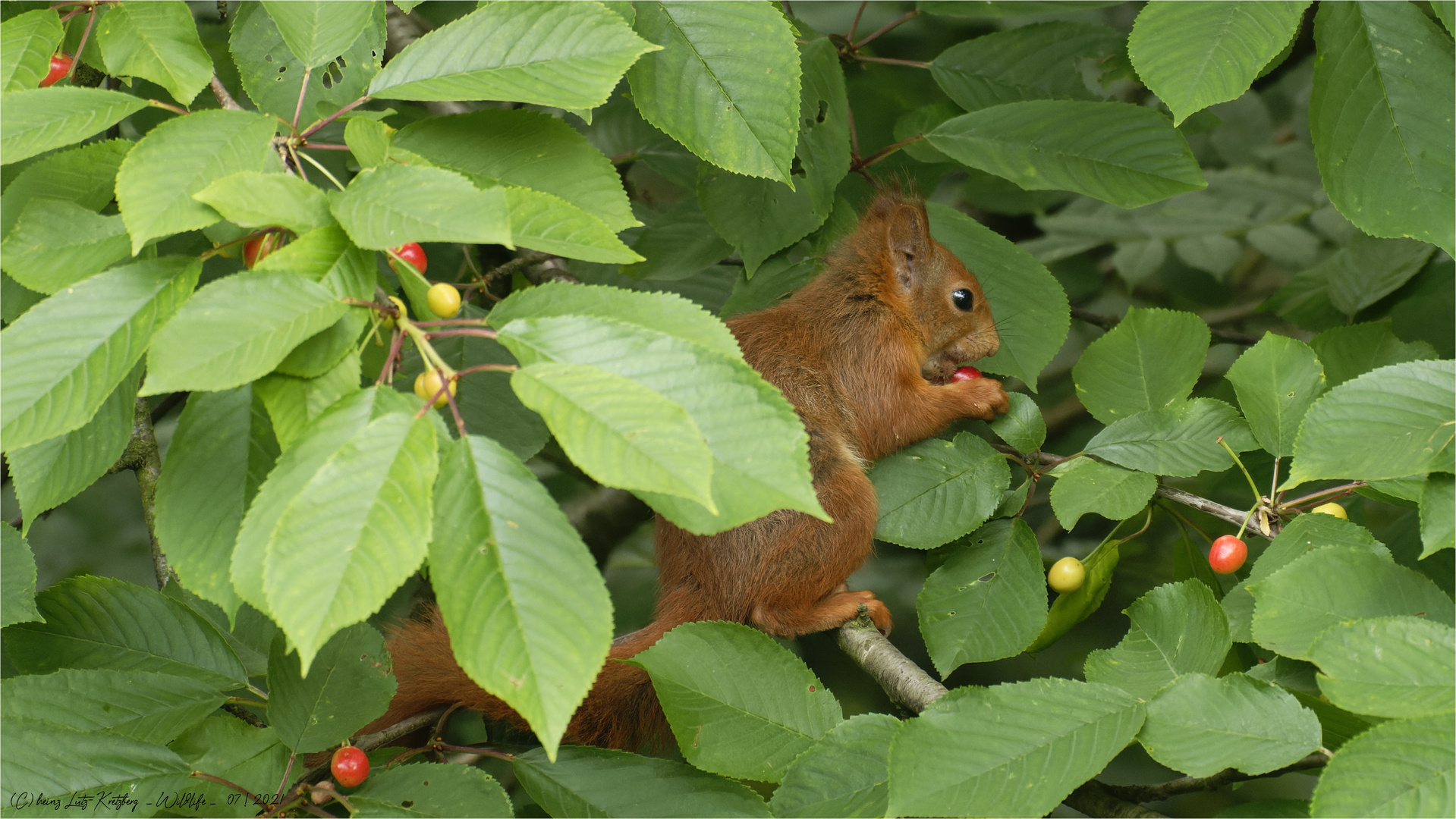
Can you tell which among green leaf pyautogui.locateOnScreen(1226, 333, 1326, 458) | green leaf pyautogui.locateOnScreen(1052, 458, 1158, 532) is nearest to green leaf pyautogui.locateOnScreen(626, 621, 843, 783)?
green leaf pyautogui.locateOnScreen(1052, 458, 1158, 532)

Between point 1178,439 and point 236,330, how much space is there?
130 cm

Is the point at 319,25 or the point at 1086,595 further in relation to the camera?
the point at 1086,595

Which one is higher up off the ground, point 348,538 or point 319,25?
point 319,25

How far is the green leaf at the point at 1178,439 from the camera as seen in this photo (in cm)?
146

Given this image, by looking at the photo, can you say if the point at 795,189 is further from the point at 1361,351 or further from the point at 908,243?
the point at 1361,351

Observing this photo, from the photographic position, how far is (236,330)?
2.58 ft

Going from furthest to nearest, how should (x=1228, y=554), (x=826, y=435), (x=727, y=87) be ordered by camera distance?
(x=826, y=435)
(x=1228, y=554)
(x=727, y=87)

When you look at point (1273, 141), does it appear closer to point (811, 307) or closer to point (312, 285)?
point (811, 307)

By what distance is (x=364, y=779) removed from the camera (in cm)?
120

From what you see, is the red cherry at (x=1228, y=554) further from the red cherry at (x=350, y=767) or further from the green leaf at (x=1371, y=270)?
the red cherry at (x=350, y=767)

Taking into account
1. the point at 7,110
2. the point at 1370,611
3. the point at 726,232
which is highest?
the point at 7,110

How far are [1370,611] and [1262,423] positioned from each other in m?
0.41

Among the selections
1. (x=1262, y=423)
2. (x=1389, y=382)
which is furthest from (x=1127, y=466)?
(x=1389, y=382)

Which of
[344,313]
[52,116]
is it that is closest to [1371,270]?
[344,313]
